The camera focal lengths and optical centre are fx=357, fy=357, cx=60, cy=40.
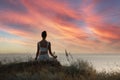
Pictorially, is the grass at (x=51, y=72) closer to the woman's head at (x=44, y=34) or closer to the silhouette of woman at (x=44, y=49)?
the silhouette of woman at (x=44, y=49)

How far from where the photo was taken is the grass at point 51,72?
13867 millimetres

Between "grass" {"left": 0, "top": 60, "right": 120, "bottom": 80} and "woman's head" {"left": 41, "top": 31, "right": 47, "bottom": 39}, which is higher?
"woman's head" {"left": 41, "top": 31, "right": 47, "bottom": 39}

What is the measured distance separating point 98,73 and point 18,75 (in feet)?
11.4

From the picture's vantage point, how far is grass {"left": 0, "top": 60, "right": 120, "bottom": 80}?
45.5 feet

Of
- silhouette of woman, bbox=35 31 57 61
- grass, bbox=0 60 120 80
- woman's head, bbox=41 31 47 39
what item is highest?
woman's head, bbox=41 31 47 39

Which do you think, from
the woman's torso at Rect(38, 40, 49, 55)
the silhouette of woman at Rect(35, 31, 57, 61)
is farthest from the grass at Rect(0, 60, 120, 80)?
the woman's torso at Rect(38, 40, 49, 55)

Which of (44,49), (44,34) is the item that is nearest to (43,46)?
(44,49)

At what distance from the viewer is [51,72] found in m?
14.9

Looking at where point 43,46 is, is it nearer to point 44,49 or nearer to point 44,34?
point 44,49

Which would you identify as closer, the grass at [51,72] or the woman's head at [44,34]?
the grass at [51,72]

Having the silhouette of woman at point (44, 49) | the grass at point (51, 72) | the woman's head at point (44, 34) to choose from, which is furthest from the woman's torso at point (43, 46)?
the grass at point (51, 72)

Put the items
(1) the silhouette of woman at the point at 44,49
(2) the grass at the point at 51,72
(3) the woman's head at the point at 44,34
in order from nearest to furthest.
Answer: (2) the grass at the point at 51,72 < (3) the woman's head at the point at 44,34 < (1) the silhouette of woman at the point at 44,49

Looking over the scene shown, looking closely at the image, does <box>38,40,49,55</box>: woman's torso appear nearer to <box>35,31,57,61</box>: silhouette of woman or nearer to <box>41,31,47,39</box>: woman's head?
<box>35,31,57,61</box>: silhouette of woman

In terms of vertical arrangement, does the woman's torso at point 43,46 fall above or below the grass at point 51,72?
above
